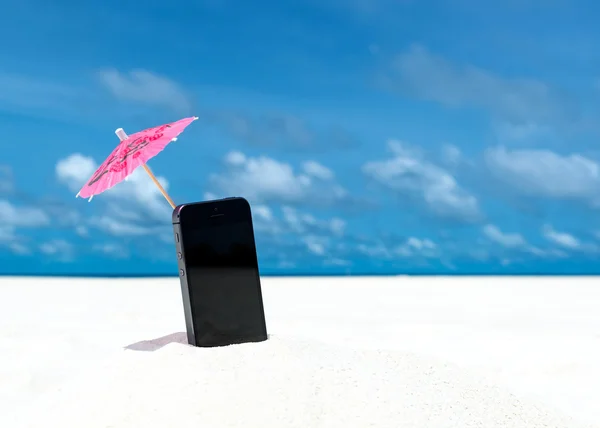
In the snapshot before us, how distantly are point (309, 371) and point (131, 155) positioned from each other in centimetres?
172

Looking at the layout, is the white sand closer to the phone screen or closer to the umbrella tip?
the phone screen

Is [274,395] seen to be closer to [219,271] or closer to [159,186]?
[219,271]

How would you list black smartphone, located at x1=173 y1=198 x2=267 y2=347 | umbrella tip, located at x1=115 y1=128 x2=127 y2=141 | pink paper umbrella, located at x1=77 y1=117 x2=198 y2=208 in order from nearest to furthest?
black smartphone, located at x1=173 y1=198 x2=267 y2=347 → pink paper umbrella, located at x1=77 y1=117 x2=198 y2=208 → umbrella tip, located at x1=115 y1=128 x2=127 y2=141

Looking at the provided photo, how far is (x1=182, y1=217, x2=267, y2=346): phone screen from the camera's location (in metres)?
3.54

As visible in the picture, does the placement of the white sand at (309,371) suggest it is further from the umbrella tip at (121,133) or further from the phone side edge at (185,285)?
the umbrella tip at (121,133)

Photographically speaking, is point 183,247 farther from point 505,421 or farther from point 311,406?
point 505,421

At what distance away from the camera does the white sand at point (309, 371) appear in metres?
2.96

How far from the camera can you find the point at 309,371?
3234 millimetres

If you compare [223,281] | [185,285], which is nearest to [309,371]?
[223,281]

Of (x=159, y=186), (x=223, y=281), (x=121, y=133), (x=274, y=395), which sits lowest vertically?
(x=274, y=395)

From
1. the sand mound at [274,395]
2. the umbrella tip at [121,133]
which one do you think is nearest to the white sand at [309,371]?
the sand mound at [274,395]

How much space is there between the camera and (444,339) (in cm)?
623

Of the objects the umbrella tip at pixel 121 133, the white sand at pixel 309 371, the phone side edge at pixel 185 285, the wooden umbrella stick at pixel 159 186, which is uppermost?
the umbrella tip at pixel 121 133

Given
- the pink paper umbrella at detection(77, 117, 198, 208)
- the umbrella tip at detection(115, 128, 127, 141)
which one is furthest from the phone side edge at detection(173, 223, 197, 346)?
the umbrella tip at detection(115, 128, 127, 141)
